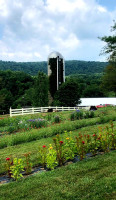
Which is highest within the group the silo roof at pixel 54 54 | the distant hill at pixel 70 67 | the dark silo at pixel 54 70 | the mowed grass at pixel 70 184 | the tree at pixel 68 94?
the distant hill at pixel 70 67

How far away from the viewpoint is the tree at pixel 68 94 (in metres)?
38.4

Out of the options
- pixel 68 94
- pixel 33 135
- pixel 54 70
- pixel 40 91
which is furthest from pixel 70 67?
pixel 33 135

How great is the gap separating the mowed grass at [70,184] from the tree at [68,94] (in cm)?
3253

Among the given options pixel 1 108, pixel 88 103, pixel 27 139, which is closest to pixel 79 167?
pixel 27 139

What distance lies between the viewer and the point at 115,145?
277 inches

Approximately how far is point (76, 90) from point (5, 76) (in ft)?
147

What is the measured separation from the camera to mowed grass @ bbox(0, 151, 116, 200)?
411 cm

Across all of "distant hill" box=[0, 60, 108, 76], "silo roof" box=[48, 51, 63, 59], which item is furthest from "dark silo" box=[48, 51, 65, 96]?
"distant hill" box=[0, 60, 108, 76]

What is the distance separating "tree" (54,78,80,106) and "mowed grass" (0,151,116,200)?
107ft

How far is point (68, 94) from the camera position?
38.4 meters

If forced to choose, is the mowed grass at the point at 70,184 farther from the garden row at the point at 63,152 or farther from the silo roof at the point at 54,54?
the silo roof at the point at 54,54

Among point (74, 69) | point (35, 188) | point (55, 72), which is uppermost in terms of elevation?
point (74, 69)

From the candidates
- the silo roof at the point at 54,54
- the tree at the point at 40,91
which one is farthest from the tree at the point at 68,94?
the silo roof at the point at 54,54

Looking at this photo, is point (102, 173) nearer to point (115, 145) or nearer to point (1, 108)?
point (115, 145)
